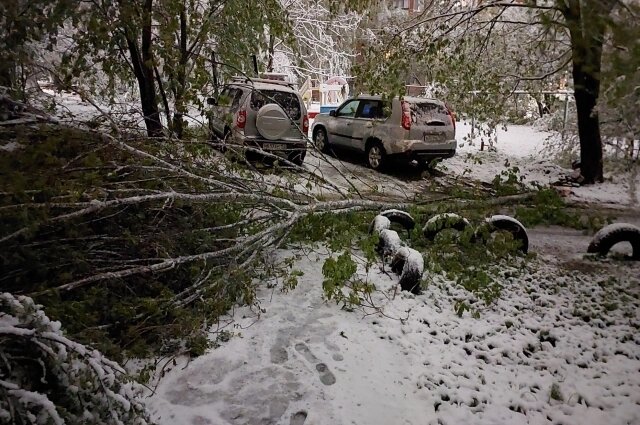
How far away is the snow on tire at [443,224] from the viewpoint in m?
5.41

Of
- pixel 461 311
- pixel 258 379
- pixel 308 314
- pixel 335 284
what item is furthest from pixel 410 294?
pixel 258 379

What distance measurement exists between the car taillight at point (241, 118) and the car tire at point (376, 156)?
3.48 meters

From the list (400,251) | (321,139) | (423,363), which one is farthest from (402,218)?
(321,139)

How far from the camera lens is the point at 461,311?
4.15m

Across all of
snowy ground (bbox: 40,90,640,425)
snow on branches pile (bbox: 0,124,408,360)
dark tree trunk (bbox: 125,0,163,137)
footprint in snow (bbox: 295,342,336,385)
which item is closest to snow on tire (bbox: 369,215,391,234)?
snowy ground (bbox: 40,90,640,425)

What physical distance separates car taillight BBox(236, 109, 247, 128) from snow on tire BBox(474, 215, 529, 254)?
18.5 ft

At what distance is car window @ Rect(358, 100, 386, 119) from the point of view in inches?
437

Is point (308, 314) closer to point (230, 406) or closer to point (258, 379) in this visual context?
point (258, 379)

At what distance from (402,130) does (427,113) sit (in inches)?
31.1

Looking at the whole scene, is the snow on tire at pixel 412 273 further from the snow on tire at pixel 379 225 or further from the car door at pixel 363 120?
the car door at pixel 363 120

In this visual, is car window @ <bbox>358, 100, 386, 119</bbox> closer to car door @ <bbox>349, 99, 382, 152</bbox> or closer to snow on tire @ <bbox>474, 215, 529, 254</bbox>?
car door @ <bbox>349, 99, 382, 152</bbox>

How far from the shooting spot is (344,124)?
1215 cm

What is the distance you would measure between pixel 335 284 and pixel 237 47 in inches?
221

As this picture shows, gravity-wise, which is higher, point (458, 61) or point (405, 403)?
point (458, 61)
